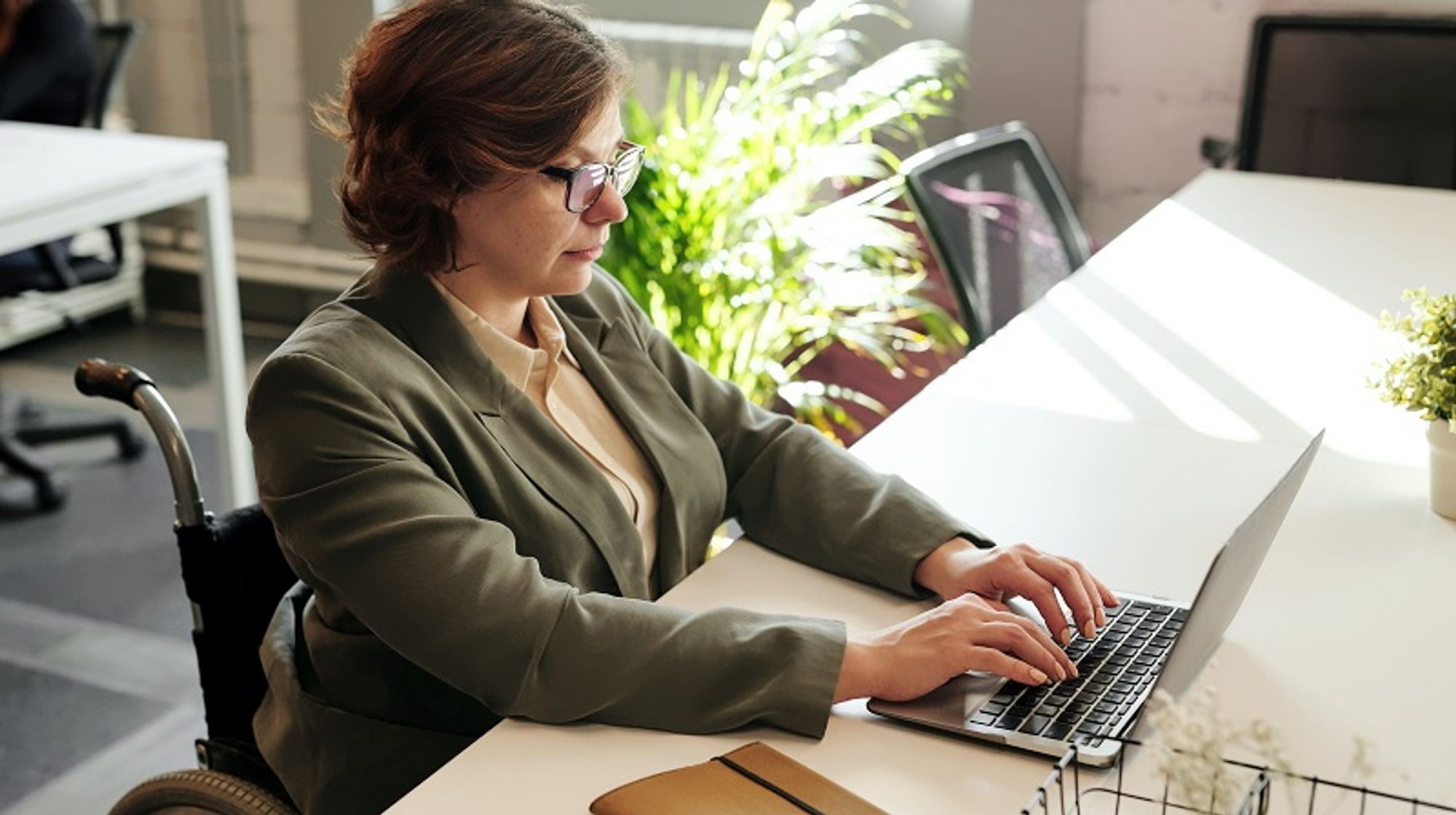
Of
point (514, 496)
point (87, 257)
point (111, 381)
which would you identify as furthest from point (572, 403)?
point (87, 257)

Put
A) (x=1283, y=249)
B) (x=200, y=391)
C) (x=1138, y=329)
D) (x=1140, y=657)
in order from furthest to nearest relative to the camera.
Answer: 1. (x=200, y=391)
2. (x=1283, y=249)
3. (x=1138, y=329)
4. (x=1140, y=657)

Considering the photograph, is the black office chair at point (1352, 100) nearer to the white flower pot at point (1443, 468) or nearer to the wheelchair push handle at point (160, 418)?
the white flower pot at point (1443, 468)

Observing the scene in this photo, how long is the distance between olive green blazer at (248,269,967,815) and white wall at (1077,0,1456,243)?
87.8 inches

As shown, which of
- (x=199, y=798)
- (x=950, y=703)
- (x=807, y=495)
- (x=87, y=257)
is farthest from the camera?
(x=87, y=257)

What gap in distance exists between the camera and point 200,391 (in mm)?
4680

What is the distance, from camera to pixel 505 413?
1705mm

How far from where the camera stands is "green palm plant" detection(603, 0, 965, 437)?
323cm

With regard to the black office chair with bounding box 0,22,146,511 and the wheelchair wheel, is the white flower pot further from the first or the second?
the black office chair with bounding box 0,22,146,511

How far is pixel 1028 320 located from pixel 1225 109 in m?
1.56

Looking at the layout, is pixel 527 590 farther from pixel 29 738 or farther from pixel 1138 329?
pixel 29 738

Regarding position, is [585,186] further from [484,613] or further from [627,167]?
[484,613]

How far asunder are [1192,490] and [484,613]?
2.89 ft

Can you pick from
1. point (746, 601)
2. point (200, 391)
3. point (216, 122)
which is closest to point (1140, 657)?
point (746, 601)

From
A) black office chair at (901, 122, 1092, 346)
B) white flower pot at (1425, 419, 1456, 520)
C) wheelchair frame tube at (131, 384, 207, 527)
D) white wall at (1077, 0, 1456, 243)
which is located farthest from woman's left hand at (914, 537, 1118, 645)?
white wall at (1077, 0, 1456, 243)
